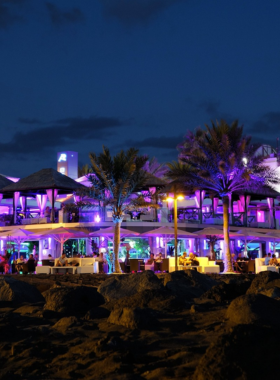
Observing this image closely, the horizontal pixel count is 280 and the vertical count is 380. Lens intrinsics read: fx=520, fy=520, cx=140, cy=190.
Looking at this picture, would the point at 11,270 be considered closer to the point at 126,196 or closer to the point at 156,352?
the point at 126,196

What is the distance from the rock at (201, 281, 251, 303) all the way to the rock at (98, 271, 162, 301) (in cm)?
152

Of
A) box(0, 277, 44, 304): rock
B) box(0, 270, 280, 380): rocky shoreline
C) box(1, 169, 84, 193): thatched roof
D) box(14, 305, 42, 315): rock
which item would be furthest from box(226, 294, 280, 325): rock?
box(1, 169, 84, 193): thatched roof

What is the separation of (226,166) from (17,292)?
18.4 meters

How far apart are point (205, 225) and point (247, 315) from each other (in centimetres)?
3301

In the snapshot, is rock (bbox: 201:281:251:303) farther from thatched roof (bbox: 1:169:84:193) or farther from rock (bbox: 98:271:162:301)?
thatched roof (bbox: 1:169:84:193)

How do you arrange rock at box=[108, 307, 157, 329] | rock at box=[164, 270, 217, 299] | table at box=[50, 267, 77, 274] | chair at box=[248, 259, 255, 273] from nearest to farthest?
rock at box=[108, 307, 157, 329], rock at box=[164, 270, 217, 299], table at box=[50, 267, 77, 274], chair at box=[248, 259, 255, 273]

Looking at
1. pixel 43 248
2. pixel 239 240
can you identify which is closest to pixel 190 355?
pixel 43 248

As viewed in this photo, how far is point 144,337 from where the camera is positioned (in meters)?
7.33

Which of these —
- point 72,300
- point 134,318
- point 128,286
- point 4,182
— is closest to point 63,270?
point 128,286

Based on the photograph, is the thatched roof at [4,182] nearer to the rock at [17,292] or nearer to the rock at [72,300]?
the rock at [17,292]

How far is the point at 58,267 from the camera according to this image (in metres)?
26.4

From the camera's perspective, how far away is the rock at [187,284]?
12.5 meters

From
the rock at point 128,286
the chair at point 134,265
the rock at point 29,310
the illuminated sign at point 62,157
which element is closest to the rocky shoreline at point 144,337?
the rock at point 29,310

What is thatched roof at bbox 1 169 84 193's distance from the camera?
1571 inches
